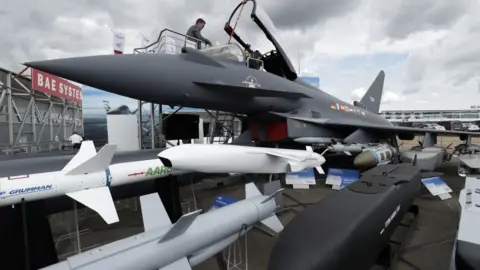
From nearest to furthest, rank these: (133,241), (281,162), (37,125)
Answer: (133,241) < (281,162) < (37,125)

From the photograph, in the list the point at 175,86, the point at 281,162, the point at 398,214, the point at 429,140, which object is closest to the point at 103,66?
the point at 175,86

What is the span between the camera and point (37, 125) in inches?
572

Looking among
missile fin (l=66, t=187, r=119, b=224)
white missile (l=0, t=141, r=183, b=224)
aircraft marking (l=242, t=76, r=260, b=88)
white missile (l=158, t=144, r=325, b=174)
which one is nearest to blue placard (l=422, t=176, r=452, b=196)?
white missile (l=158, t=144, r=325, b=174)

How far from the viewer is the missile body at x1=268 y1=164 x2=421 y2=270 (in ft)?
7.90

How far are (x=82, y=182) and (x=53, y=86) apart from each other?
1257 cm

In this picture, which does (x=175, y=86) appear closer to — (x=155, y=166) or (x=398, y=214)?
(x=155, y=166)

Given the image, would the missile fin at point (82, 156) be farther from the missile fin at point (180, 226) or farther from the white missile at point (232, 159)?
the missile fin at point (180, 226)

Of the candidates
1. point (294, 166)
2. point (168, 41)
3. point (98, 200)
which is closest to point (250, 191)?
point (294, 166)

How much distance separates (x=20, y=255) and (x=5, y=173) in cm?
94

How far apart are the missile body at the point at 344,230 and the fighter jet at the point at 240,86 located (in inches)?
109

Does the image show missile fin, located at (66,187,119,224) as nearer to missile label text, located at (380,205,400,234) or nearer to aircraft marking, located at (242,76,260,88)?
missile label text, located at (380,205,400,234)

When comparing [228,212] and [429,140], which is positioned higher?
[429,140]

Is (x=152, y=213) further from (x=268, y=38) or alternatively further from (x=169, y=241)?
(x=268, y=38)

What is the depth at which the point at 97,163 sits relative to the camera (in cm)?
329
